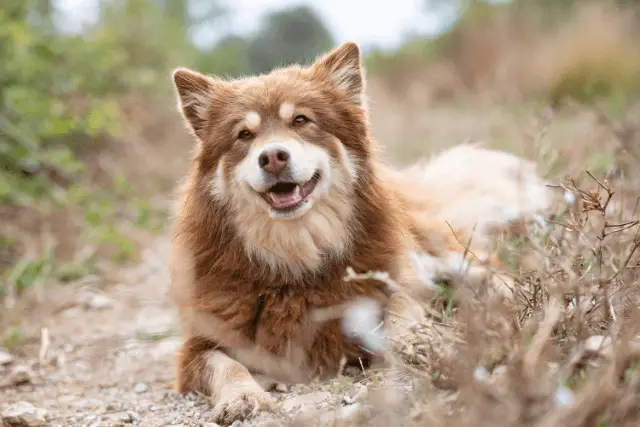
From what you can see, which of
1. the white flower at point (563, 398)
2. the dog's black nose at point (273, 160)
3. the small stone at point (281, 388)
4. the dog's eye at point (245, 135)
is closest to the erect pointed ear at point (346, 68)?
the dog's eye at point (245, 135)

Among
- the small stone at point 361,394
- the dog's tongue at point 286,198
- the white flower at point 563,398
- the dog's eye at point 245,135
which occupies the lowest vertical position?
the small stone at point 361,394

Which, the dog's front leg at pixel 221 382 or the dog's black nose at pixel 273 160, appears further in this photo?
the dog's black nose at pixel 273 160

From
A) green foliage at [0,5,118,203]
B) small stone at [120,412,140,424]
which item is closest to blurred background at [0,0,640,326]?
green foliage at [0,5,118,203]

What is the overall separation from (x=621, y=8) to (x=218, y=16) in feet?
34.0

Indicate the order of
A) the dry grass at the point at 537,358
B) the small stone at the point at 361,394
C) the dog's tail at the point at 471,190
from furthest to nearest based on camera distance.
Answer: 1. the dog's tail at the point at 471,190
2. the small stone at the point at 361,394
3. the dry grass at the point at 537,358

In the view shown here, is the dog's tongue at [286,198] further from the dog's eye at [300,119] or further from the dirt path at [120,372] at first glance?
the dirt path at [120,372]

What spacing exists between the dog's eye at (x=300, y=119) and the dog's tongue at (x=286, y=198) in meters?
0.36

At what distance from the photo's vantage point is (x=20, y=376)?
393cm

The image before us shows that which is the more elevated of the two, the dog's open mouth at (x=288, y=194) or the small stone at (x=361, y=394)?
the dog's open mouth at (x=288, y=194)

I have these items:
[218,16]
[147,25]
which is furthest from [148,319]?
[218,16]

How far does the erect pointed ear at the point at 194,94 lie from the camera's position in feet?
12.9

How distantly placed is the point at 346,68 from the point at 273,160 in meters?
0.89

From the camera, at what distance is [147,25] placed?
34.0ft

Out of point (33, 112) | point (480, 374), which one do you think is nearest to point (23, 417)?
point (480, 374)
